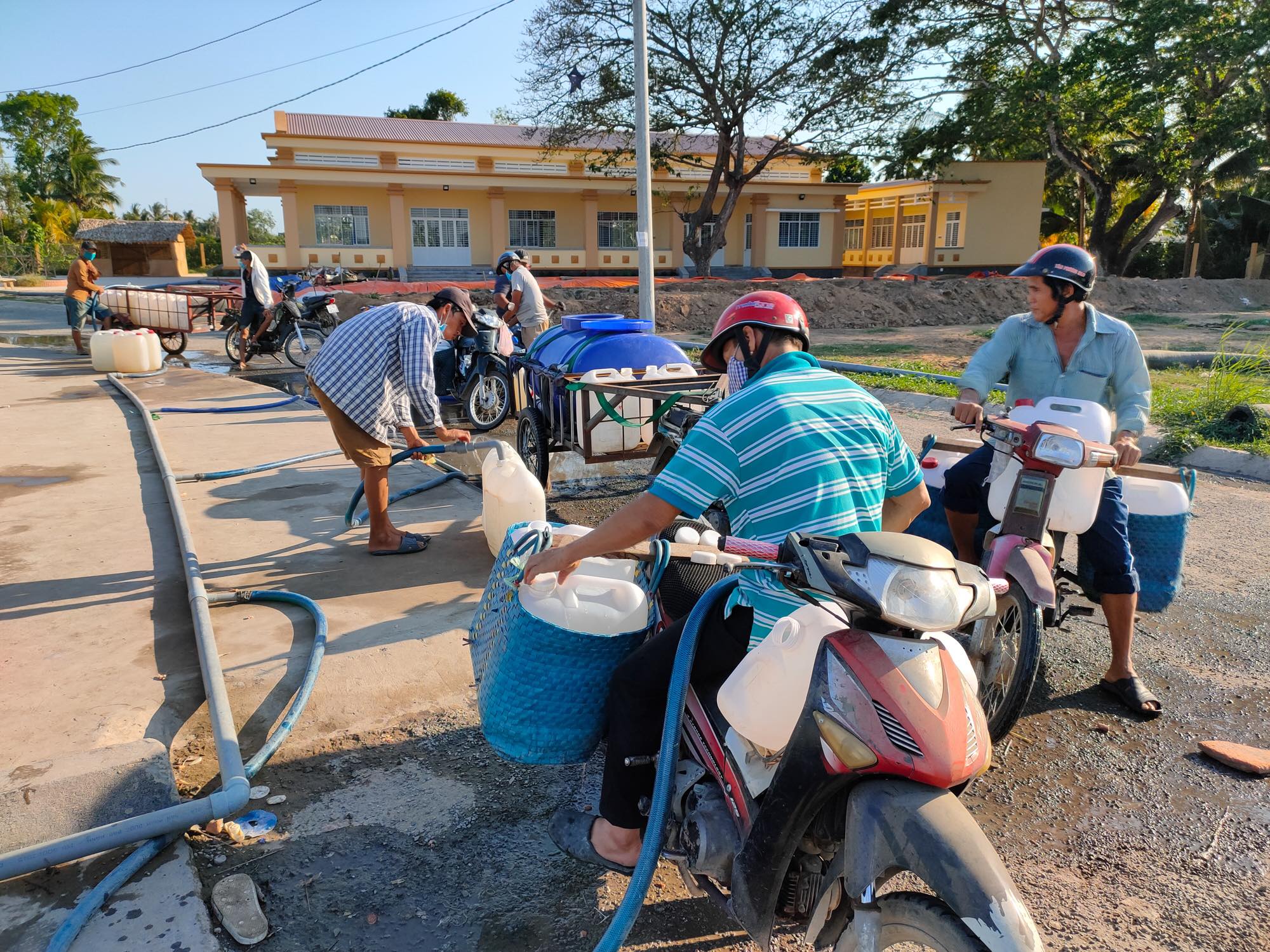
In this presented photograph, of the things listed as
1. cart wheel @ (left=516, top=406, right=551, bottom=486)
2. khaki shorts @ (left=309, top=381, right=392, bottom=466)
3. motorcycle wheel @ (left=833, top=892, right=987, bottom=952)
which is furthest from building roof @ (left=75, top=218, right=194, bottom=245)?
motorcycle wheel @ (left=833, top=892, right=987, bottom=952)

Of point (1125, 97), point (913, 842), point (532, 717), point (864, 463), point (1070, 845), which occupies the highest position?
point (1125, 97)

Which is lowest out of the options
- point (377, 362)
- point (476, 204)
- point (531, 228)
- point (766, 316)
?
point (377, 362)

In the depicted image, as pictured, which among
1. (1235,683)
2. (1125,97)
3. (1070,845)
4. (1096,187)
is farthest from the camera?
(1096,187)

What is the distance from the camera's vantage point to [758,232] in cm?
3881

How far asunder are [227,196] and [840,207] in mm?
25192

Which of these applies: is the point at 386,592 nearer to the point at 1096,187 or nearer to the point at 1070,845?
the point at 1070,845

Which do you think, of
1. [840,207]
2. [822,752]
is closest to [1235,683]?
[822,752]

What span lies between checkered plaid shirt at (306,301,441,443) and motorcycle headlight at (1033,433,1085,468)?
10.5 feet

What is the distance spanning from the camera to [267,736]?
3.44 metres

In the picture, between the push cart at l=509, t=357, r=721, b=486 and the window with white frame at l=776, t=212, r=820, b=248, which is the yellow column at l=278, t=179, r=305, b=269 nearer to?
the window with white frame at l=776, t=212, r=820, b=248

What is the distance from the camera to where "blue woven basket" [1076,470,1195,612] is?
159 inches

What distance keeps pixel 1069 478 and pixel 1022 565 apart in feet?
1.39

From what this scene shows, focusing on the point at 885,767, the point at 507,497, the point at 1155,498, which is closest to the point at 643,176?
the point at 507,497

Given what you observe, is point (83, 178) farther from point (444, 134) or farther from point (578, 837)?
point (578, 837)
